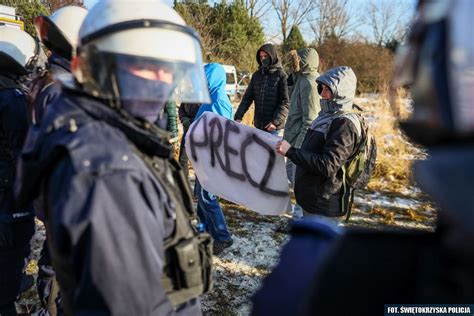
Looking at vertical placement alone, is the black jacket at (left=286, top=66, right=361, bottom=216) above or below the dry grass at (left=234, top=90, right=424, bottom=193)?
above

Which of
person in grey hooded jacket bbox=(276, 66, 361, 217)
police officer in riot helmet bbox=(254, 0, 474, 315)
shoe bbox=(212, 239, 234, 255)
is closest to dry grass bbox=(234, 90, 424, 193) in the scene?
person in grey hooded jacket bbox=(276, 66, 361, 217)

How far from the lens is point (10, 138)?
2223mm

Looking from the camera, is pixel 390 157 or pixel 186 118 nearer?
pixel 186 118

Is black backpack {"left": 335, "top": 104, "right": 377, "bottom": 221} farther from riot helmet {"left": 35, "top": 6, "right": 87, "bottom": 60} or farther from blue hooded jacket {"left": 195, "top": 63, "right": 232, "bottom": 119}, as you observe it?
riot helmet {"left": 35, "top": 6, "right": 87, "bottom": 60}

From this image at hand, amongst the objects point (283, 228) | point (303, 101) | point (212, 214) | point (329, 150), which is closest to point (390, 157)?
point (303, 101)

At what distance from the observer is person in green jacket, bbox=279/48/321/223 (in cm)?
421

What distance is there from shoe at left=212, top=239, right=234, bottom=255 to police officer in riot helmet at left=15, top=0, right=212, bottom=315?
2.36m

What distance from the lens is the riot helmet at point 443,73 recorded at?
0.57 m

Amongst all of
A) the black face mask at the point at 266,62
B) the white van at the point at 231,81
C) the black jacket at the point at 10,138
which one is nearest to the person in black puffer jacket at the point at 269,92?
the black face mask at the point at 266,62

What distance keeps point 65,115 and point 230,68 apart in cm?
1490

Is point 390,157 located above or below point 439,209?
below

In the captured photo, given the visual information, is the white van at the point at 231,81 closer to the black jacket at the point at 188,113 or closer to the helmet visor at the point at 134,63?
the black jacket at the point at 188,113

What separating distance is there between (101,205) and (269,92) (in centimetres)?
388

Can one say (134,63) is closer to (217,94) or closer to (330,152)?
(330,152)
